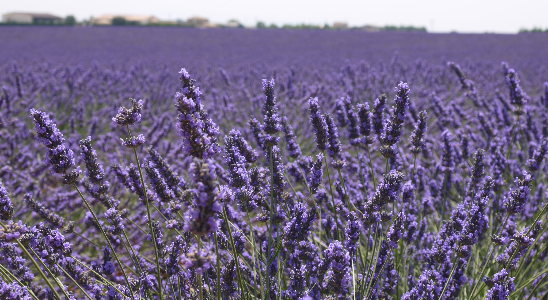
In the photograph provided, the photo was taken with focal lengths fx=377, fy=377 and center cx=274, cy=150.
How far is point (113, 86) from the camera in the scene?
303 inches

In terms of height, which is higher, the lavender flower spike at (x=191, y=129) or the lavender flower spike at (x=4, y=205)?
the lavender flower spike at (x=191, y=129)

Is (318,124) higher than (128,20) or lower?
lower

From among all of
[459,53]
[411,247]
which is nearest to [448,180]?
[411,247]

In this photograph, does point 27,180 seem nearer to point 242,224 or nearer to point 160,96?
point 242,224

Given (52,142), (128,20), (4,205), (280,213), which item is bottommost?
(280,213)

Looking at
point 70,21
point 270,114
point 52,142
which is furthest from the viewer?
point 70,21

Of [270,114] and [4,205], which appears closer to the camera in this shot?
[4,205]

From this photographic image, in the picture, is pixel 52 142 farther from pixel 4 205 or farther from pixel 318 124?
pixel 318 124

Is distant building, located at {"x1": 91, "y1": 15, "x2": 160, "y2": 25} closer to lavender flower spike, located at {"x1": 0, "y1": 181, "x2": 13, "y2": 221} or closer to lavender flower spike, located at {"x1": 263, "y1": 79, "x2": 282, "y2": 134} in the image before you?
lavender flower spike, located at {"x1": 263, "y1": 79, "x2": 282, "y2": 134}

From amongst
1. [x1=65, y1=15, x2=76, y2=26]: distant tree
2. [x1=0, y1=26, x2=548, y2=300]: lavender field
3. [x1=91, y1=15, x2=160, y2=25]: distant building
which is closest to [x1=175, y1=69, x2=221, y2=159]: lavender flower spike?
[x1=0, y1=26, x2=548, y2=300]: lavender field

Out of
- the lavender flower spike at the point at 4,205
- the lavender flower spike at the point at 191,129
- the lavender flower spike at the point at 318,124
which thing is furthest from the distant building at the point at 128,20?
the lavender flower spike at the point at 191,129

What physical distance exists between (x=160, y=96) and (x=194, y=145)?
22.3ft

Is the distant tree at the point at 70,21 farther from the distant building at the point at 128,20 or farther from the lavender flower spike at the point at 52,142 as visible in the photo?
the lavender flower spike at the point at 52,142

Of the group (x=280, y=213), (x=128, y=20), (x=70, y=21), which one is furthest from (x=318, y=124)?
(x=128, y=20)
